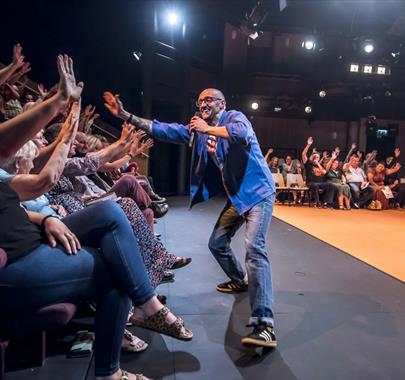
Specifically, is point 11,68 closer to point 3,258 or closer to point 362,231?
point 3,258

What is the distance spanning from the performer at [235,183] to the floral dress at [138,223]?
1.38 ft

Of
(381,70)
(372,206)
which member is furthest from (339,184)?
(381,70)

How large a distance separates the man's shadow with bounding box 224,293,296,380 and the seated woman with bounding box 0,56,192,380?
0.47 meters

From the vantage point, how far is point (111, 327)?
1358 millimetres

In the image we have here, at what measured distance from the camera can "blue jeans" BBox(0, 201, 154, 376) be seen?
1.21 m

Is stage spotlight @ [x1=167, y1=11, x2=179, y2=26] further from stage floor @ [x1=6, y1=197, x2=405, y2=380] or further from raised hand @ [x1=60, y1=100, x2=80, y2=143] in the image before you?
raised hand @ [x1=60, y1=100, x2=80, y2=143]

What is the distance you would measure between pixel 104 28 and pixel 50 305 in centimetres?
795

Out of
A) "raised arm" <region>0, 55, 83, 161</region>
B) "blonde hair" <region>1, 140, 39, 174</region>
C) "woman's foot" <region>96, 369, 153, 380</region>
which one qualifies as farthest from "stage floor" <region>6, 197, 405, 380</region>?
"raised arm" <region>0, 55, 83, 161</region>

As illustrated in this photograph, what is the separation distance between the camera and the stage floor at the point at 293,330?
67.1 inches

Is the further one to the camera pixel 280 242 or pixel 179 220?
pixel 179 220

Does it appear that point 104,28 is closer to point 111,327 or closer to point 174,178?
point 174,178

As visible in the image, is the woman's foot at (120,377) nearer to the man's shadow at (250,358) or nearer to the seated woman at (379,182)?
the man's shadow at (250,358)

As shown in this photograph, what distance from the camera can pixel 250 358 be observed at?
1.84 meters

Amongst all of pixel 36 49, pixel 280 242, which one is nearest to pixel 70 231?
pixel 280 242
